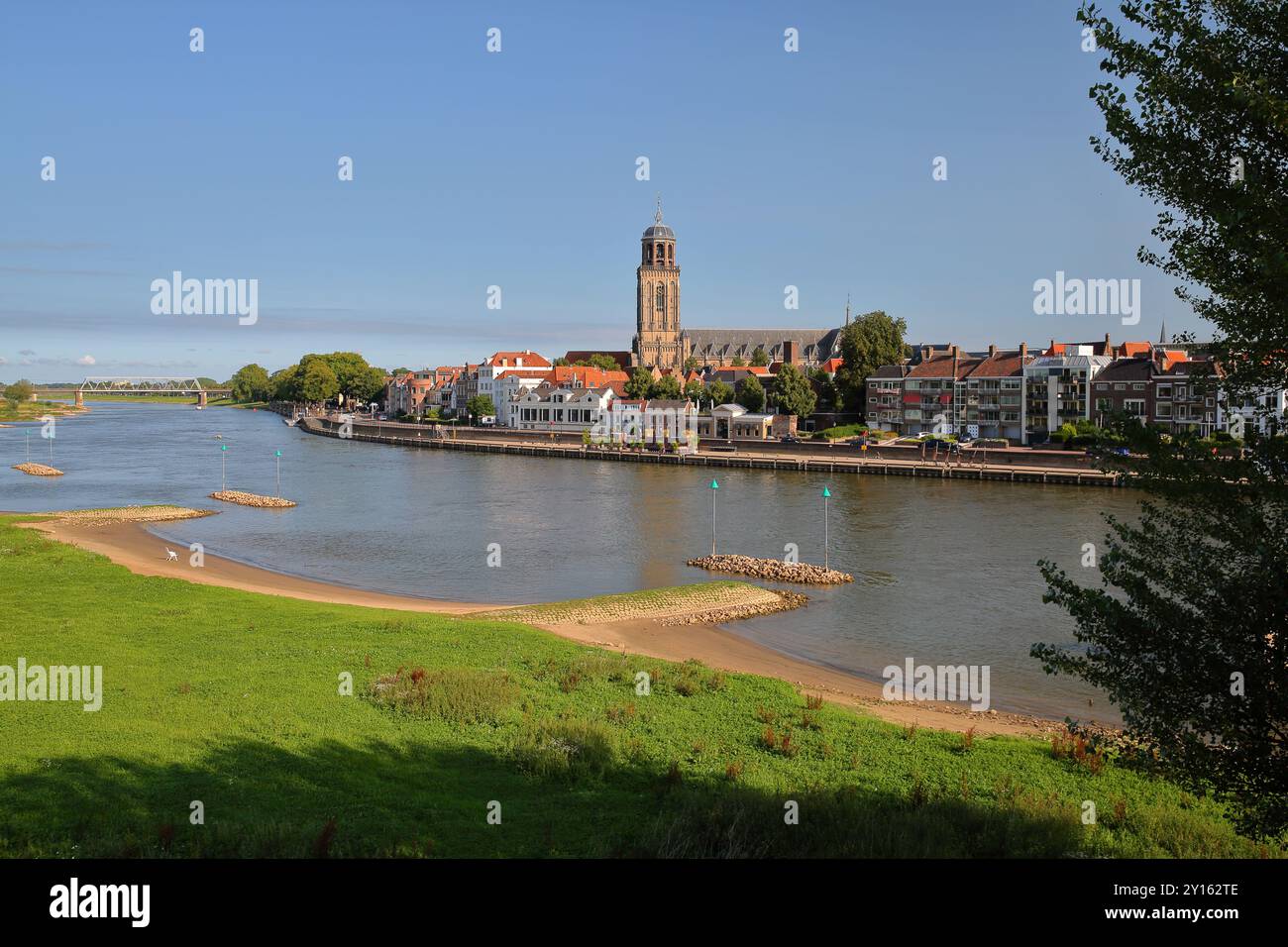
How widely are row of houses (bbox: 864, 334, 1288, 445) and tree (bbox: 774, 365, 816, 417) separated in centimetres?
612

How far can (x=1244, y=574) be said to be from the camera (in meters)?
7.57

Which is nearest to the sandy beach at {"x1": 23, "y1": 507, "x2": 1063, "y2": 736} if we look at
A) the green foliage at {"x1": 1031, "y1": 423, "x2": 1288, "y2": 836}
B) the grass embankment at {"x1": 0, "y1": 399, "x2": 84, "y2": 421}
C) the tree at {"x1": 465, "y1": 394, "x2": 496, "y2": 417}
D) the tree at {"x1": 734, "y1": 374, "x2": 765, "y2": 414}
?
the green foliage at {"x1": 1031, "y1": 423, "x2": 1288, "y2": 836}

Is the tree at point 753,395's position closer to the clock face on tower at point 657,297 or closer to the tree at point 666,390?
the tree at point 666,390

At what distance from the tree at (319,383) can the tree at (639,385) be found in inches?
3201

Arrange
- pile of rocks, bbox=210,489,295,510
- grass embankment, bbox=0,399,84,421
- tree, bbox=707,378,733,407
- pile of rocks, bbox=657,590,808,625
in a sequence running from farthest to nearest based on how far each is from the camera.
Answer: grass embankment, bbox=0,399,84,421, tree, bbox=707,378,733,407, pile of rocks, bbox=210,489,295,510, pile of rocks, bbox=657,590,808,625

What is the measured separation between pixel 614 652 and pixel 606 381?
93.7m

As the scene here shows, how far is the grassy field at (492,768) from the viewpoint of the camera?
31.5 feet

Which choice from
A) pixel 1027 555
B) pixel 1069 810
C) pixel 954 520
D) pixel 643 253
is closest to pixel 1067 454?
pixel 954 520

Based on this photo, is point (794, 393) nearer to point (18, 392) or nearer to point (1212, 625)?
point (1212, 625)

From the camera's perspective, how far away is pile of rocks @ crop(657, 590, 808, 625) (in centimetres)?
2634

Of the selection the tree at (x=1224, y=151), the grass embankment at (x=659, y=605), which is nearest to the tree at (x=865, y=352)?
the grass embankment at (x=659, y=605)

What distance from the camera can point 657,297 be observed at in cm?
13788

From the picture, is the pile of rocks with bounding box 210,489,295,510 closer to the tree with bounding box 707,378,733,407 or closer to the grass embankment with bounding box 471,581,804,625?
the grass embankment with bounding box 471,581,804,625
